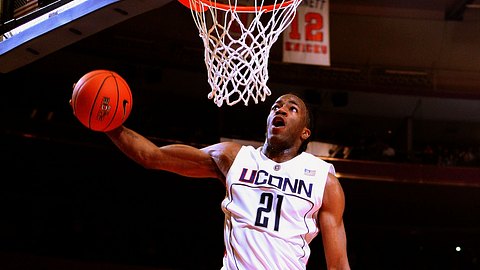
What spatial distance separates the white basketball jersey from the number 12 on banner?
7.71 meters

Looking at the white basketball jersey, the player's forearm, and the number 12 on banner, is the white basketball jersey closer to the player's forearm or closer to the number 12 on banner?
the player's forearm

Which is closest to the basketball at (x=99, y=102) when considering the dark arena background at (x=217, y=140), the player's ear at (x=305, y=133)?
the player's ear at (x=305, y=133)

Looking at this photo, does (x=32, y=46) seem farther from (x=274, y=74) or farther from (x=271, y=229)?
(x=274, y=74)

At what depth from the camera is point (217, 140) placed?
1170 cm

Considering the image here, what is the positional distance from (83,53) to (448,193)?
7.10 metres

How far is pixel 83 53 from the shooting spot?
486 inches

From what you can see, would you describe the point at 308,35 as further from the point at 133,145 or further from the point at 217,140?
the point at 133,145

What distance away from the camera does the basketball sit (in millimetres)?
3371

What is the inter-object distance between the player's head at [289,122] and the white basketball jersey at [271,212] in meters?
0.16

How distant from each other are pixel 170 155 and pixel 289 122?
0.67m

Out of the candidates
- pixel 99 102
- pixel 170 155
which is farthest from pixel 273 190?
pixel 99 102

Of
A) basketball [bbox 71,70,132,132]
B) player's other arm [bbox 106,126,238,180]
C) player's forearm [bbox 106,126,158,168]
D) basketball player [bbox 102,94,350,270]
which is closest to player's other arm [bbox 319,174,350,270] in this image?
basketball player [bbox 102,94,350,270]

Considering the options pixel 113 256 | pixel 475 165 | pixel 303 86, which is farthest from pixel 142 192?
pixel 475 165

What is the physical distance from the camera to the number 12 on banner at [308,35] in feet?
36.4
